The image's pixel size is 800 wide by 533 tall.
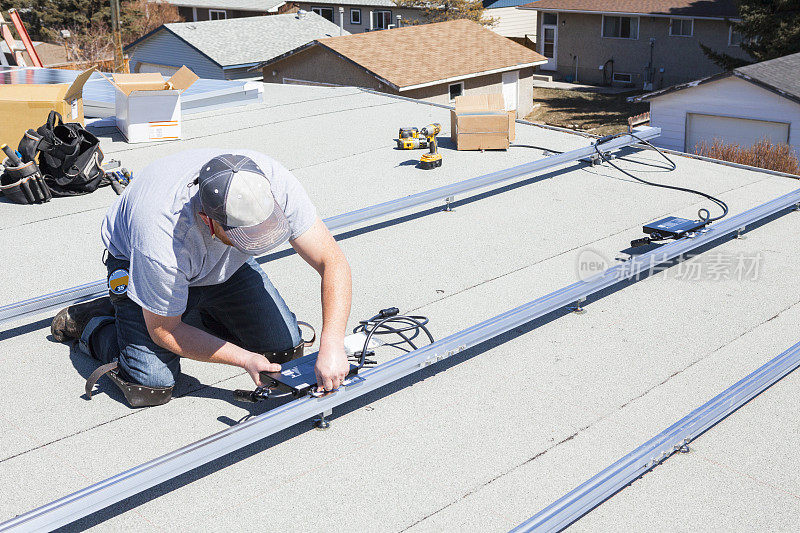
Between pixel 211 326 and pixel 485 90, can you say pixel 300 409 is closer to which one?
pixel 211 326

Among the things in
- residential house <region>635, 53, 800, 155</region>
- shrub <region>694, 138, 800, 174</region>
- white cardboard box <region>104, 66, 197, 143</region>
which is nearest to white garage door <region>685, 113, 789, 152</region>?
residential house <region>635, 53, 800, 155</region>

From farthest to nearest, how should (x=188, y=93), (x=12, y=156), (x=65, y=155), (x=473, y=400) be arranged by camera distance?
(x=188, y=93)
(x=65, y=155)
(x=12, y=156)
(x=473, y=400)

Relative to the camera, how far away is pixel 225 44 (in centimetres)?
3020

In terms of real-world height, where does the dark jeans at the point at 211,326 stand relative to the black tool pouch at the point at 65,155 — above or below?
below

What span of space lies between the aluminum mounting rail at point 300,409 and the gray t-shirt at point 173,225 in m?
0.58

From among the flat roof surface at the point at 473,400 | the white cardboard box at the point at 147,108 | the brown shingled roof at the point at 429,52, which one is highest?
the brown shingled roof at the point at 429,52

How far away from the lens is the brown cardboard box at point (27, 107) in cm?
776

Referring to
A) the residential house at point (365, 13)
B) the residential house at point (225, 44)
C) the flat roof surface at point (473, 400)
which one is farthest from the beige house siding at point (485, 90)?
the flat roof surface at point (473, 400)

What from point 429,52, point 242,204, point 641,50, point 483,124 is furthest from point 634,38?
point 242,204

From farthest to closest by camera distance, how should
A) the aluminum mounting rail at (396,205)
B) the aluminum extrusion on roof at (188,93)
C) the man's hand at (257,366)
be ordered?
the aluminum extrusion on roof at (188,93) < the aluminum mounting rail at (396,205) < the man's hand at (257,366)

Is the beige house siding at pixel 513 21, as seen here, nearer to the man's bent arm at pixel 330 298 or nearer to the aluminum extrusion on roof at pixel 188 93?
the aluminum extrusion on roof at pixel 188 93

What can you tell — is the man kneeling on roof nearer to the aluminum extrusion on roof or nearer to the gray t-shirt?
the gray t-shirt

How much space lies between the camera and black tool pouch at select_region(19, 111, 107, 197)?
6852 millimetres

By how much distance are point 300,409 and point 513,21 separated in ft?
133
